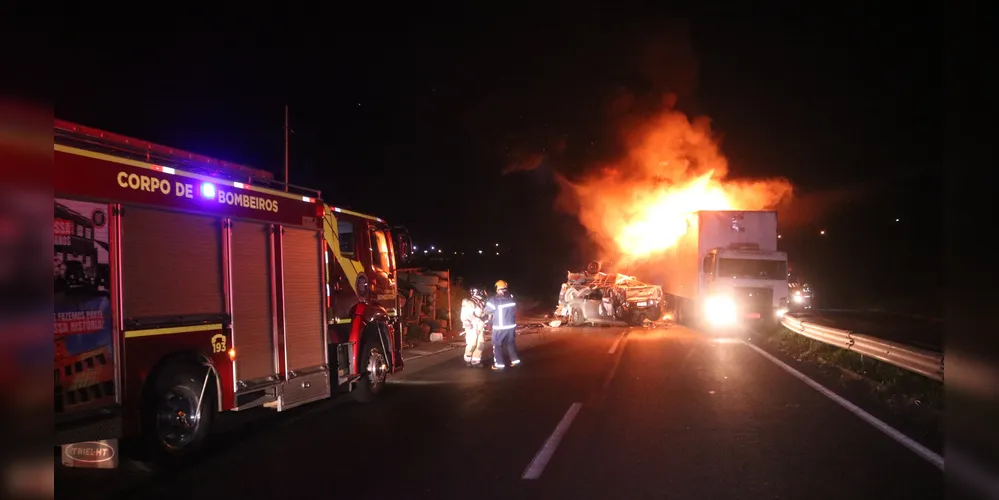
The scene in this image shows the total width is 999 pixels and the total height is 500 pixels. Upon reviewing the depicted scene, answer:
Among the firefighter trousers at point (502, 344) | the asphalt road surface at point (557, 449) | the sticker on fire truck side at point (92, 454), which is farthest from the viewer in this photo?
the firefighter trousers at point (502, 344)

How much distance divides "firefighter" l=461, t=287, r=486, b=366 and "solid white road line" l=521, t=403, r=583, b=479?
15.7 feet

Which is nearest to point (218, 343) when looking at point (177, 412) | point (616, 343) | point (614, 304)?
point (177, 412)

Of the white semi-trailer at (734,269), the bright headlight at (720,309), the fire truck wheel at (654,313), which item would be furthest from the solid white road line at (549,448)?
the fire truck wheel at (654,313)

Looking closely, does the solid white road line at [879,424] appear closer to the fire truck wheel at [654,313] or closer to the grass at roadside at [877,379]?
the grass at roadside at [877,379]

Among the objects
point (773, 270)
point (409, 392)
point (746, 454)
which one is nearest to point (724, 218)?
point (773, 270)

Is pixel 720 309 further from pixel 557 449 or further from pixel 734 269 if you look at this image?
pixel 557 449

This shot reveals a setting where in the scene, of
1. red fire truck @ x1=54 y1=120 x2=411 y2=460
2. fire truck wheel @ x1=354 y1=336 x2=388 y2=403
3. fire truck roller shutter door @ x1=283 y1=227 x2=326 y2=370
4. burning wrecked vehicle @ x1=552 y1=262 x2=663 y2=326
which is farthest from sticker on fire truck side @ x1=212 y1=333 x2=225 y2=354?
burning wrecked vehicle @ x1=552 y1=262 x2=663 y2=326

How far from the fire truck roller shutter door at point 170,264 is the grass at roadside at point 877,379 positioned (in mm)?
8311

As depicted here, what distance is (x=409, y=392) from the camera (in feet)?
34.9

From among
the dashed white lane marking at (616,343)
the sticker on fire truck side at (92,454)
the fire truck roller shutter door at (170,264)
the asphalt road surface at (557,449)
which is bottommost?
the dashed white lane marking at (616,343)

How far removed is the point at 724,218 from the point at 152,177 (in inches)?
764

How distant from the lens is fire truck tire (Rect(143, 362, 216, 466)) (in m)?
6.23

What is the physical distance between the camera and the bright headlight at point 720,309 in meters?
21.4

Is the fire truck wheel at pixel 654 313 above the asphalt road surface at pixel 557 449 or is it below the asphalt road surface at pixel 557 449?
below
